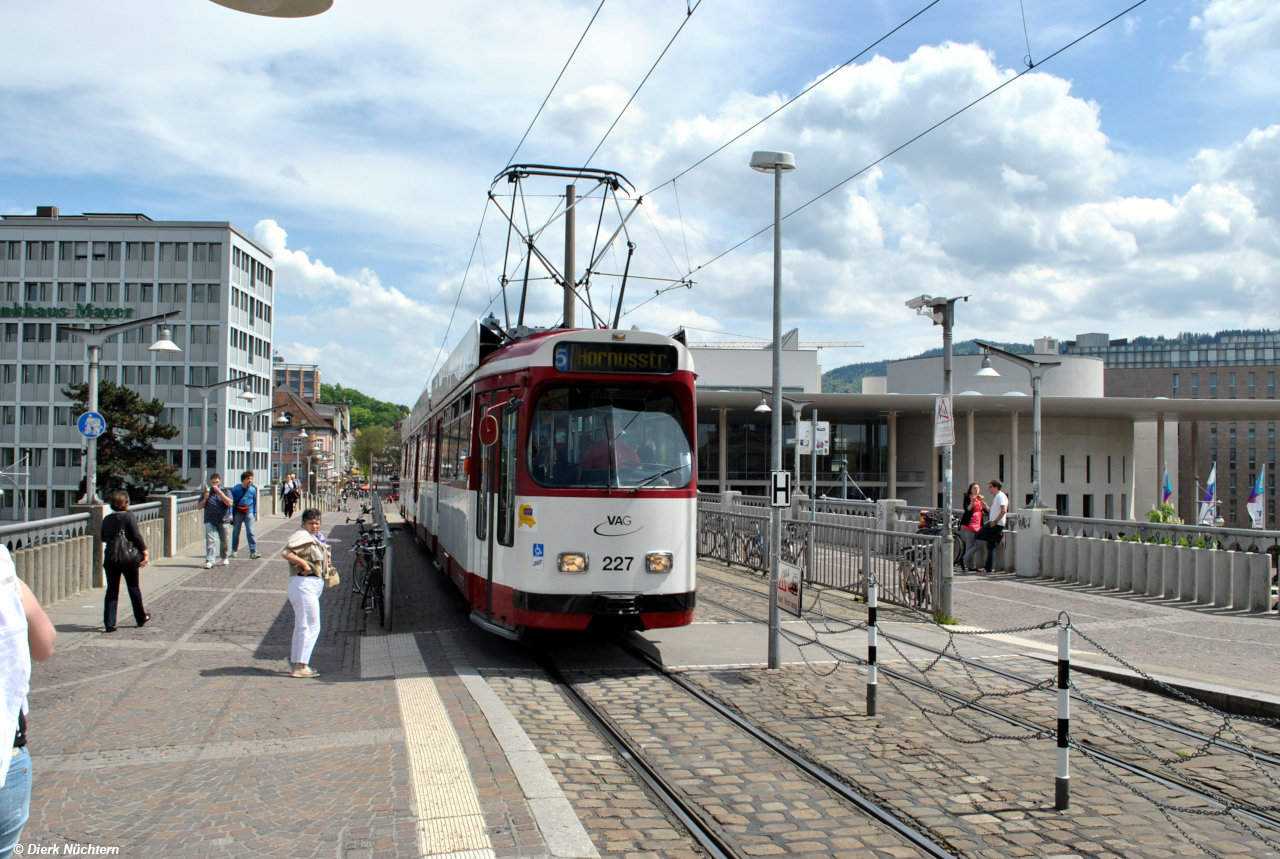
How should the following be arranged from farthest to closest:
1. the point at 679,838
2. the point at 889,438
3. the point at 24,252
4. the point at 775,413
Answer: the point at 24,252 → the point at 889,438 → the point at 775,413 → the point at 679,838

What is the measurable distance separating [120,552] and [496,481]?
439cm

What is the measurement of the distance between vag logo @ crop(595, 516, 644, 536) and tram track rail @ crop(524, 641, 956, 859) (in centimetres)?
141

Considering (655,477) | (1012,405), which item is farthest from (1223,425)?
(655,477)

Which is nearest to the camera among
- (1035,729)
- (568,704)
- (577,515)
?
(1035,729)

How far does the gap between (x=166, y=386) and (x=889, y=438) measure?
184 feet

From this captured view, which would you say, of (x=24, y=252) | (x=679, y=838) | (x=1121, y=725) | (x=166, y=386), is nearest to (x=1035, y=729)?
(x=1121, y=725)

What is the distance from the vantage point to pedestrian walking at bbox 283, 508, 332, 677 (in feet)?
29.1

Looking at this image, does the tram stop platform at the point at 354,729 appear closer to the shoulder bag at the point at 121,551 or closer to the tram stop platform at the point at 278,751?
the tram stop platform at the point at 278,751

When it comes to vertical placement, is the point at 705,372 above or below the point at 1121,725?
above

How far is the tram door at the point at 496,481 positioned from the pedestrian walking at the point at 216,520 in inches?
306

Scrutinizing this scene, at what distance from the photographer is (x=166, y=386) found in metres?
76.9

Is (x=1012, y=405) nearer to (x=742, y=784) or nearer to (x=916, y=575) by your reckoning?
(x=916, y=575)

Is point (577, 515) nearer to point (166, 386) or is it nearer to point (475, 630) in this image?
point (475, 630)

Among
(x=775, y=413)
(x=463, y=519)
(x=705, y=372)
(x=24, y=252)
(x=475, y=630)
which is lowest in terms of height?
(x=475, y=630)
